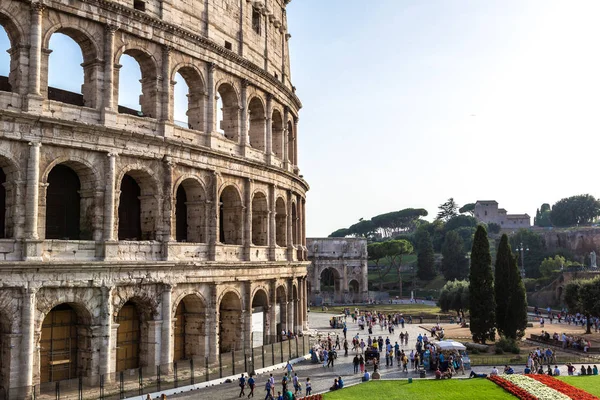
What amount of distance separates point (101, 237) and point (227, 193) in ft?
26.2

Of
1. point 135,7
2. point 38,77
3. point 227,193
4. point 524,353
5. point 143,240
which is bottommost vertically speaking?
point 524,353

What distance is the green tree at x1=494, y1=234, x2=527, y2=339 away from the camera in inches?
1427

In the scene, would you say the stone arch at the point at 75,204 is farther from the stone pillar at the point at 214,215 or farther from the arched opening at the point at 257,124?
the arched opening at the point at 257,124

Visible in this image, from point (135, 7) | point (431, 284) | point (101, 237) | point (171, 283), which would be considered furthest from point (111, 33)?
point (431, 284)

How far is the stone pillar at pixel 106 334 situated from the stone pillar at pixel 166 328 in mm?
2367

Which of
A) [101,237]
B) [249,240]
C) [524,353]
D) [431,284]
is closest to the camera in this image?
[101,237]

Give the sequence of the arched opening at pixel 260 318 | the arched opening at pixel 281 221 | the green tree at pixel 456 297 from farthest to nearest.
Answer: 1. the green tree at pixel 456 297
2. the arched opening at pixel 281 221
3. the arched opening at pixel 260 318

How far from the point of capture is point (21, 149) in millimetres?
19156

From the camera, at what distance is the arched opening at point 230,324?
27.0m

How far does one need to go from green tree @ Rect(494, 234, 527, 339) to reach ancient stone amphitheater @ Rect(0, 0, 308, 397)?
14.7 m

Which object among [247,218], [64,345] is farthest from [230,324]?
[64,345]

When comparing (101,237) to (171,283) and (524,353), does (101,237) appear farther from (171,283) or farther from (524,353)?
(524,353)

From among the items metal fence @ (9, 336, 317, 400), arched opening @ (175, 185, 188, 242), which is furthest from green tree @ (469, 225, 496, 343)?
arched opening @ (175, 185, 188, 242)

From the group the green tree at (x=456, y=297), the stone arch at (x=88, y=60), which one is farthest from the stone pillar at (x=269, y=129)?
the green tree at (x=456, y=297)
